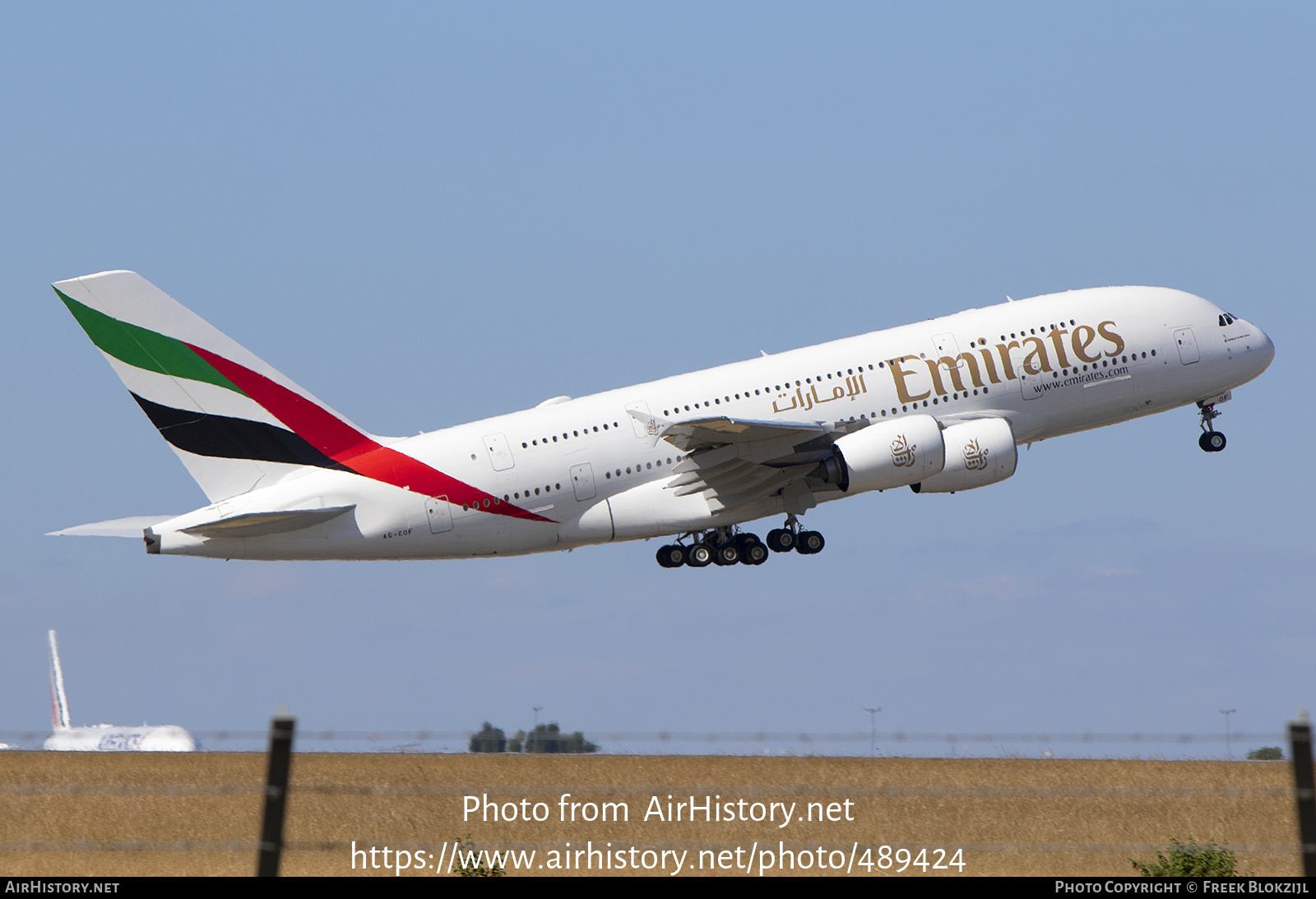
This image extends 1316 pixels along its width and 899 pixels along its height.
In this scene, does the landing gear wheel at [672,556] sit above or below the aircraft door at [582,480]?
below

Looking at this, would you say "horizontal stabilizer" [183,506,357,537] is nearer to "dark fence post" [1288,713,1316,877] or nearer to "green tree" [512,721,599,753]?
"green tree" [512,721,599,753]

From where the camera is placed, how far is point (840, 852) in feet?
60.8

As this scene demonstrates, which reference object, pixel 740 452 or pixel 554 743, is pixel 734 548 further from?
pixel 554 743

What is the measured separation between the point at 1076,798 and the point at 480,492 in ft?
57.4

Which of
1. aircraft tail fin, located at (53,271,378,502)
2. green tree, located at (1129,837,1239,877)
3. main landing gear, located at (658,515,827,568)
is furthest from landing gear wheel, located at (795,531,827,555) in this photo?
green tree, located at (1129,837,1239,877)

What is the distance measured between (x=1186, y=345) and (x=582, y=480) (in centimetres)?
1692

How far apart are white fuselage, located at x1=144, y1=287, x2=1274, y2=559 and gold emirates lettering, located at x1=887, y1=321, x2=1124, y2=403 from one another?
3 cm

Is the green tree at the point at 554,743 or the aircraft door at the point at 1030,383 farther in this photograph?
the aircraft door at the point at 1030,383

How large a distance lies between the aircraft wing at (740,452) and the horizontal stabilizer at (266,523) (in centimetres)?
808

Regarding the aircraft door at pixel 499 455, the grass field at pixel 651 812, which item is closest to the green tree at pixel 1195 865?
the grass field at pixel 651 812

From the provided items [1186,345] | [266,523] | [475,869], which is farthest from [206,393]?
[1186,345]

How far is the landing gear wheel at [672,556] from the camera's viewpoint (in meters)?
41.5

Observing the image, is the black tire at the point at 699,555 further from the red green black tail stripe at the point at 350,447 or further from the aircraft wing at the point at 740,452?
the red green black tail stripe at the point at 350,447

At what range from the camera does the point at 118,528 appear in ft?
120
